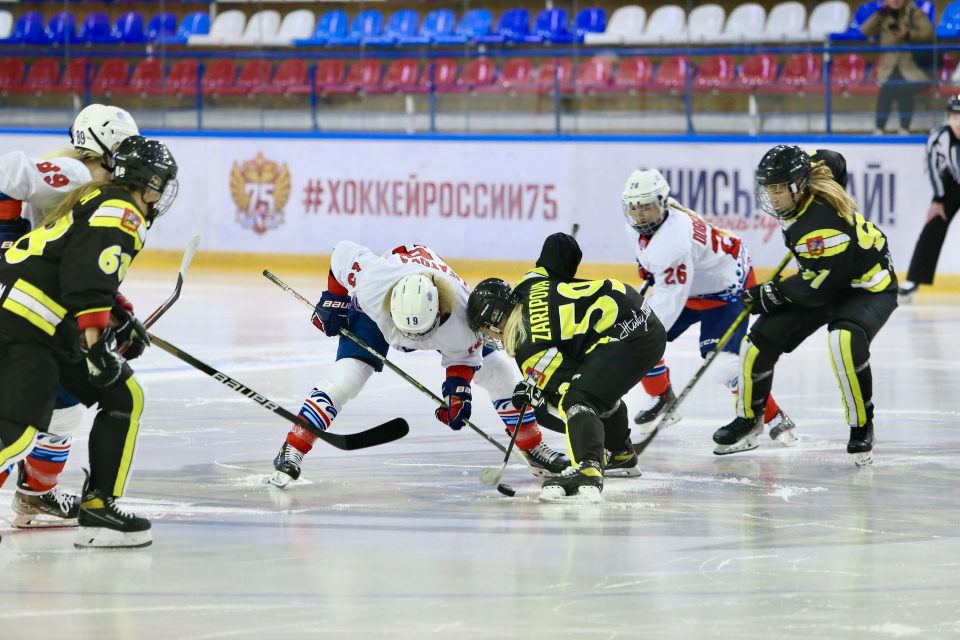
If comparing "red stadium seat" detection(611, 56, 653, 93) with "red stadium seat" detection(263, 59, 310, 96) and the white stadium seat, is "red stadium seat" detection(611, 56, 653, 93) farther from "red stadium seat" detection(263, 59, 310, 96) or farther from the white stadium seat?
"red stadium seat" detection(263, 59, 310, 96)

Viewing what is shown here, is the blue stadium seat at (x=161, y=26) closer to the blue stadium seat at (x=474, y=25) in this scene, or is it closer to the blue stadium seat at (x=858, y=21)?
the blue stadium seat at (x=474, y=25)

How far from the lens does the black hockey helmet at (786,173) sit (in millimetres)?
5883

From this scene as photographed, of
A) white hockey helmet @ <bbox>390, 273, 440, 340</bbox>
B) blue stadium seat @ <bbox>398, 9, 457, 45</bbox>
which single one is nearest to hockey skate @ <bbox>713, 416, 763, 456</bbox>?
white hockey helmet @ <bbox>390, 273, 440, 340</bbox>

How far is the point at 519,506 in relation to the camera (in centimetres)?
518

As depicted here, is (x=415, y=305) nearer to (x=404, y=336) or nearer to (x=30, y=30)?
(x=404, y=336)

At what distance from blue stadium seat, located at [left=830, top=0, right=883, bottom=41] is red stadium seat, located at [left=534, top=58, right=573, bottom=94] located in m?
2.27

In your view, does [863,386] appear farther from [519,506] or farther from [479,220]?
[479,220]

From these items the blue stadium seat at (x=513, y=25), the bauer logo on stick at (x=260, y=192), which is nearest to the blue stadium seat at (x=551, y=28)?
the blue stadium seat at (x=513, y=25)

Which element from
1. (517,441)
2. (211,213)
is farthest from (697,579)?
(211,213)

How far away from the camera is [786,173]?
588 cm

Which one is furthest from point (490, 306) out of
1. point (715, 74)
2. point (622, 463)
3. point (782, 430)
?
point (715, 74)

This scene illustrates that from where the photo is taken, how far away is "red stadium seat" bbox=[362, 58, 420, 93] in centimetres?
1425

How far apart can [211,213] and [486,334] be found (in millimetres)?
10234

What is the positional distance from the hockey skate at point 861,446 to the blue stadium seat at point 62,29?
1141 centimetres
